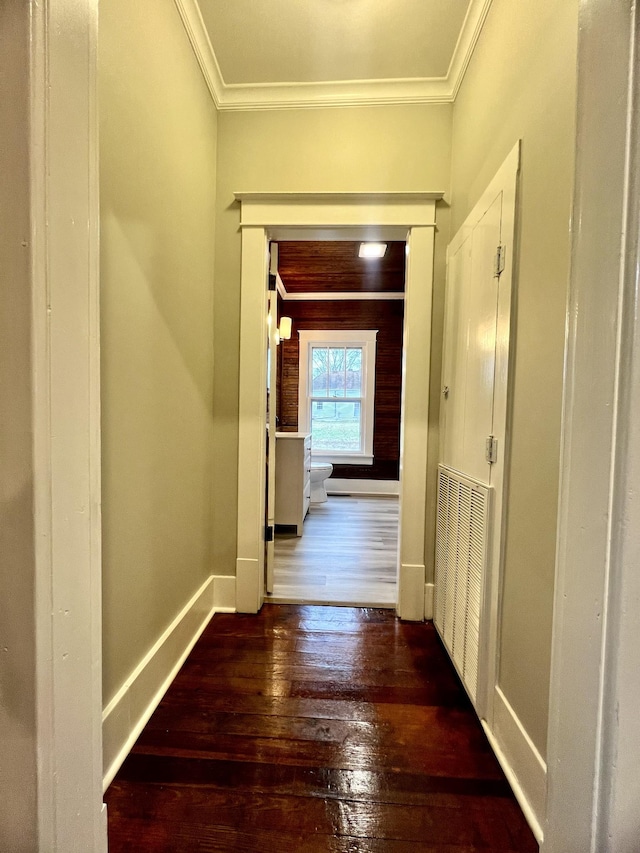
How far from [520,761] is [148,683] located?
4.09ft

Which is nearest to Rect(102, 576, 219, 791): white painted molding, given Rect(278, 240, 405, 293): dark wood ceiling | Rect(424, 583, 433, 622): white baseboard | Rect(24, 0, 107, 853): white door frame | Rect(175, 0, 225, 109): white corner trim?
Rect(24, 0, 107, 853): white door frame

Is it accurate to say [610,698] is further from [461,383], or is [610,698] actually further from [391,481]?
[391,481]

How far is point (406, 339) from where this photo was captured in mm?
2064

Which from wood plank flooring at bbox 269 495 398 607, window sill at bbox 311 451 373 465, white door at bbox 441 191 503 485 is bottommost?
wood plank flooring at bbox 269 495 398 607

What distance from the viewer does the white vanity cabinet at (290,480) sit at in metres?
3.42

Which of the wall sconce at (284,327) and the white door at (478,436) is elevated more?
the wall sconce at (284,327)

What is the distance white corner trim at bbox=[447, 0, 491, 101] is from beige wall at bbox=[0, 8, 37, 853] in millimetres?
1811

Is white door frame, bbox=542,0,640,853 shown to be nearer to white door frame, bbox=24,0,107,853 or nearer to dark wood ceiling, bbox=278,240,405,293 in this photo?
white door frame, bbox=24,0,107,853

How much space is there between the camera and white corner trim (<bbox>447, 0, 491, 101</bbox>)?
5.00 ft

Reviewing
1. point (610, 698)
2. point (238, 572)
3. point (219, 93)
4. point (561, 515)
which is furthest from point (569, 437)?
point (219, 93)

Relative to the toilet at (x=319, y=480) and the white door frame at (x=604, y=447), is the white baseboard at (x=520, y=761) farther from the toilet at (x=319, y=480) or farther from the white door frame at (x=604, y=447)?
the toilet at (x=319, y=480)

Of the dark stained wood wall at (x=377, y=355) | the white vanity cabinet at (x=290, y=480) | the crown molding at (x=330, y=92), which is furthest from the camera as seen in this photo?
the dark stained wood wall at (x=377, y=355)

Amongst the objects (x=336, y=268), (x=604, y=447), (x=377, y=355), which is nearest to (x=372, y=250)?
(x=336, y=268)

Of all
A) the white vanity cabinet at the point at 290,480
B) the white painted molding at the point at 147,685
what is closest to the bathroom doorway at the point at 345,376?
the white vanity cabinet at the point at 290,480
